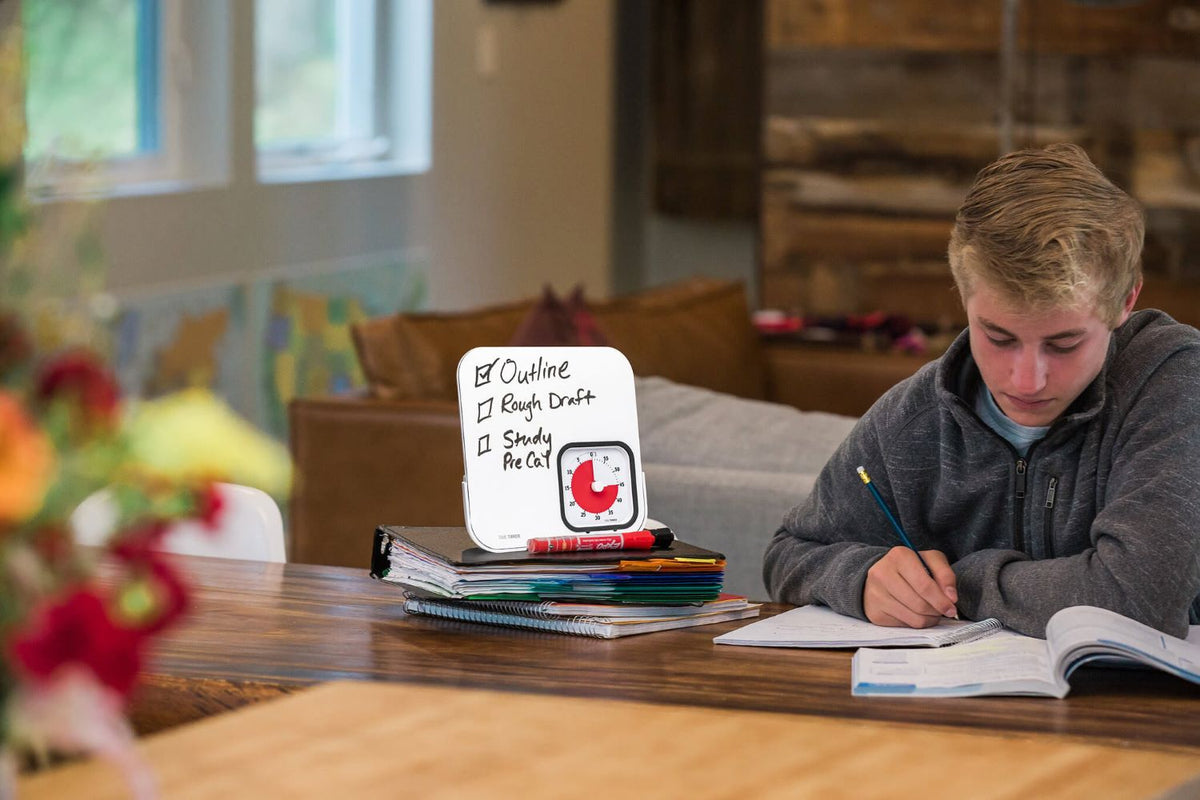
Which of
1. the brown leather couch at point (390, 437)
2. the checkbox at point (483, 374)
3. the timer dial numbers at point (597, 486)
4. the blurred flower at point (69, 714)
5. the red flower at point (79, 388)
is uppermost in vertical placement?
the red flower at point (79, 388)

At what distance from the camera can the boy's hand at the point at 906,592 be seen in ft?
4.72

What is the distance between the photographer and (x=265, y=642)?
1.33m

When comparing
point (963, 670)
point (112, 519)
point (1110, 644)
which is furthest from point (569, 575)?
point (112, 519)

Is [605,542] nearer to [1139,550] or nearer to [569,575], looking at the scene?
[569,575]

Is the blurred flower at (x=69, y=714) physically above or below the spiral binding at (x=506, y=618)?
above

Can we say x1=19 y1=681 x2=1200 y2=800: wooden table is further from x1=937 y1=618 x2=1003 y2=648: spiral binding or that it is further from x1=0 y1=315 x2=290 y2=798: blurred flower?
x1=937 y1=618 x2=1003 y2=648: spiral binding

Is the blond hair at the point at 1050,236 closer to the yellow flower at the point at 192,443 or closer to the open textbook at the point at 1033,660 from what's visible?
the open textbook at the point at 1033,660

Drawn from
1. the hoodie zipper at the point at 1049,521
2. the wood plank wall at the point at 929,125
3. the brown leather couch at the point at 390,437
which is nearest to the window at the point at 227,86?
the brown leather couch at the point at 390,437

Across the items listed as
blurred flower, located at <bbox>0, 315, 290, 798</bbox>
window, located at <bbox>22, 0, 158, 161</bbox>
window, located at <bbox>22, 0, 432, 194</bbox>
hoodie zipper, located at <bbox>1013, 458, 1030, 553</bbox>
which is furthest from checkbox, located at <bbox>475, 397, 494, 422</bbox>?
window, located at <bbox>22, 0, 158, 161</bbox>

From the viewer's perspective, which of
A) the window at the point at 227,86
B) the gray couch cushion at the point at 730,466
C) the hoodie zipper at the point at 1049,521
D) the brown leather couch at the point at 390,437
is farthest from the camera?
the window at the point at 227,86

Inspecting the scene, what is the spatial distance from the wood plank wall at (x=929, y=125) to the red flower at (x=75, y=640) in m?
4.19

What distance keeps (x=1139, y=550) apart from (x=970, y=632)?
0.16 m

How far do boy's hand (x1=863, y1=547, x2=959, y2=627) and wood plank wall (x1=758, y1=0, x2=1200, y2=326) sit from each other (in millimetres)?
3246

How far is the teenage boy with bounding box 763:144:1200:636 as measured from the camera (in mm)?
1396
